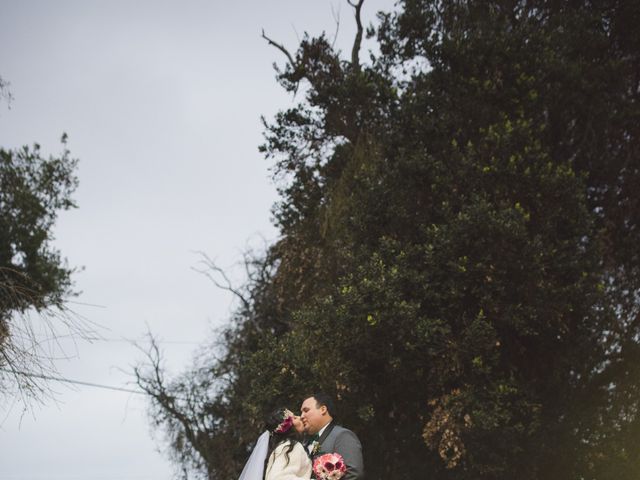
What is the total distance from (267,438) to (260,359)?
294 inches

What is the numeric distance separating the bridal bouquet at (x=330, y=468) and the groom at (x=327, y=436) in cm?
16

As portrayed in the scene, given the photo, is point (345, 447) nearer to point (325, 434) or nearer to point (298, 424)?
point (325, 434)

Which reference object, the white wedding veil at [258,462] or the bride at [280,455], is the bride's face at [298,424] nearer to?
the bride at [280,455]

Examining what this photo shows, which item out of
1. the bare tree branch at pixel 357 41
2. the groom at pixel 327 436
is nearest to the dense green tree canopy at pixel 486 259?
the bare tree branch at pixel 357 41

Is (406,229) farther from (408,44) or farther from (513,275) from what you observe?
(408,44)

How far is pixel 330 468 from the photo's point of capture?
5.43 m

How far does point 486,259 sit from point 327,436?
5519mm

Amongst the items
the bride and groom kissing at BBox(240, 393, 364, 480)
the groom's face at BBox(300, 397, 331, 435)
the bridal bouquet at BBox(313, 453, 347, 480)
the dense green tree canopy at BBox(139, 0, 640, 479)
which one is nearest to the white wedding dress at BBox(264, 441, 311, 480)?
the bride and groom kissing at BBox(240, 393, 364, 480)

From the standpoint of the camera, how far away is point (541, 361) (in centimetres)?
1179

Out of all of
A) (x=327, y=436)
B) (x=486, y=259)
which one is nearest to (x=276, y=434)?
(x=327, y=436)

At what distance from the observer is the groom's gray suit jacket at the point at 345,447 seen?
18.3 feet

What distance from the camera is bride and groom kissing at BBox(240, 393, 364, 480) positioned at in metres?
5.46

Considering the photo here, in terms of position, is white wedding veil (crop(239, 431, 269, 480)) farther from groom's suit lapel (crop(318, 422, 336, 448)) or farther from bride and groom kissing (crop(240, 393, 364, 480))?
groom's suit lapel (crop(318, 422, 336, 448))

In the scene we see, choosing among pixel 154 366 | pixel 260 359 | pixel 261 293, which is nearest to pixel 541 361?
pixel 260 359
